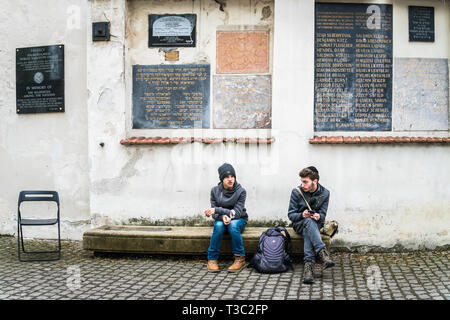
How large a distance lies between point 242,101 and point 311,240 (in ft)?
8.47

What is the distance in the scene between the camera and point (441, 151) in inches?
248

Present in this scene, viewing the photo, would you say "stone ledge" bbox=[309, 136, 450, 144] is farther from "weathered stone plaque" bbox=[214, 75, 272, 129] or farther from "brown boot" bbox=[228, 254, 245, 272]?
"brown boot" bbox=[228, 254, 245, 272]

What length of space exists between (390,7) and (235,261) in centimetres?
448

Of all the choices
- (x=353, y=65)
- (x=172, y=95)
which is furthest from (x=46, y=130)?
(x=353, y=65)

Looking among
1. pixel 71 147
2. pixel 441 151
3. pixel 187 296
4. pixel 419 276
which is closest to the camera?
pixel 187 296

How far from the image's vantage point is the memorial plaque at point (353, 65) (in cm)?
653

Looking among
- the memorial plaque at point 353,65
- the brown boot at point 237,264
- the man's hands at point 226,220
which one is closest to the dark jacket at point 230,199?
the man's hands at point 226,220

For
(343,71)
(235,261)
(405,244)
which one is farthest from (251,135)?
(405,244)

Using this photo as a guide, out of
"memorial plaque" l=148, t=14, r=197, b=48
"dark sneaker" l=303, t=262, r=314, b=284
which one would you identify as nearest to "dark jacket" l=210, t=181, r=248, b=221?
"dark sneaker" l=303, t=262, r=314, b=284

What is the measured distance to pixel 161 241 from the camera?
19.4 feet

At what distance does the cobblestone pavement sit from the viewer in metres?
4.48

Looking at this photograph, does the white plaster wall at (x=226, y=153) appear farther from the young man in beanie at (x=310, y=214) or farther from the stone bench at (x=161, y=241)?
the young man in beanie at (x=310, y=214)

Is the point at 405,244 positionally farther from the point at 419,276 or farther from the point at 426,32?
the point at 426,32

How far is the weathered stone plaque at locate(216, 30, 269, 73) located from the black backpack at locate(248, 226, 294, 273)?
106 inches
